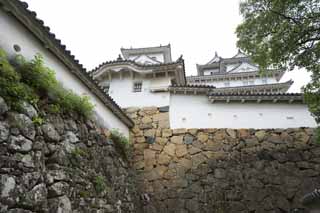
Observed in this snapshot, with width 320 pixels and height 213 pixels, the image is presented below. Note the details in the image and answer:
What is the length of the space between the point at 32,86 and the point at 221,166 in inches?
208

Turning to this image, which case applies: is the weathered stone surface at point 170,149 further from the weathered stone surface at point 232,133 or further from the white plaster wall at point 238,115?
the weathered stone surface at point 232,133

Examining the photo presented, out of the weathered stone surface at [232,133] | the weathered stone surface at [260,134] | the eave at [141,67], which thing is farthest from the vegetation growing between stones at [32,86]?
the weathered stone surface at [260,134]

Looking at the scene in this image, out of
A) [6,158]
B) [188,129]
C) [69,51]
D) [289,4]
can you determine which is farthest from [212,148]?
[6,158]

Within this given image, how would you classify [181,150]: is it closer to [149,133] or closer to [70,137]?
[149,133]

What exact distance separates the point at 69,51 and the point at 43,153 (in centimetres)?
185

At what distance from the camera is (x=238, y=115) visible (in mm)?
7090

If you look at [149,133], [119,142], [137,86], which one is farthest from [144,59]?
[119,142]

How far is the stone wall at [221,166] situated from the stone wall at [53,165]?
1.88m

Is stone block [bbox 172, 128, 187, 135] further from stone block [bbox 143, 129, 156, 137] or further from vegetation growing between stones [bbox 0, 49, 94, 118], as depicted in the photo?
vegetation growing between stones [bbox 0, 49, 94, 118]

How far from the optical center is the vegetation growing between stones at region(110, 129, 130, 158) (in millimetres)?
5291

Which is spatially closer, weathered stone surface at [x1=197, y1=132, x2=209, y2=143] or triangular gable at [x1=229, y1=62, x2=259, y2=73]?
weathered stone surface at [x1=197, y1=132, x2=209, y2=143]

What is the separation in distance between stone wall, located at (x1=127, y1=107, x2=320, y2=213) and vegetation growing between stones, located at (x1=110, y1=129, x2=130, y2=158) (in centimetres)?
100

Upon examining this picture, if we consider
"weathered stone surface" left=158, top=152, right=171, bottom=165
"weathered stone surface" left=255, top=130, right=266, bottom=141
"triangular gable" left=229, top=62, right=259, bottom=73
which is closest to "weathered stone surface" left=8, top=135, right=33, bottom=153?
"weathered stone surface" left=158, top=152, right=171, bottom=165

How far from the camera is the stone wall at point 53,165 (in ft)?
7.61
